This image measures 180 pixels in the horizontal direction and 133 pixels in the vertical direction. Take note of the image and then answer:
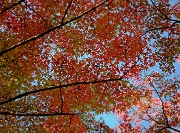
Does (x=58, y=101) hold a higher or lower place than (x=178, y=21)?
lower

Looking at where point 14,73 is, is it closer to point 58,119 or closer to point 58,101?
point 58,101

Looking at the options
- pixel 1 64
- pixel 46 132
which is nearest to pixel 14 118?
pixel 46 132

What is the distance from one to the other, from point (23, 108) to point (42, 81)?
1500mm

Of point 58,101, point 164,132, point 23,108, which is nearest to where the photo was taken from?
point 58,101

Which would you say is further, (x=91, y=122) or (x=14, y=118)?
(x=91, y=122)

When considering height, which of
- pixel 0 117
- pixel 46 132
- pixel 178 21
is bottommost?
pixel 46 132

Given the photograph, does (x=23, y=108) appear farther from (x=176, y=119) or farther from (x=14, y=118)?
(x=176, y=119)

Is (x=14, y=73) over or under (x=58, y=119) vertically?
over

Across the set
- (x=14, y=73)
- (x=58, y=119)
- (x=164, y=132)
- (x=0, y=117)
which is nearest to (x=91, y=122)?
(x=164, y=132)

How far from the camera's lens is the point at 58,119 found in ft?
32.1

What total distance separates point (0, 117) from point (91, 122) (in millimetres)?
7252

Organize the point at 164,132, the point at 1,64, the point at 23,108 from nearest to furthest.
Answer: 1. the point at 1,64
2. the point at 23,108
3. the point at 164,132

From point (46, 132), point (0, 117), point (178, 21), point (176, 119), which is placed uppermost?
point (178, 21)

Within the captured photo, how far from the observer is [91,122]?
15539mm
